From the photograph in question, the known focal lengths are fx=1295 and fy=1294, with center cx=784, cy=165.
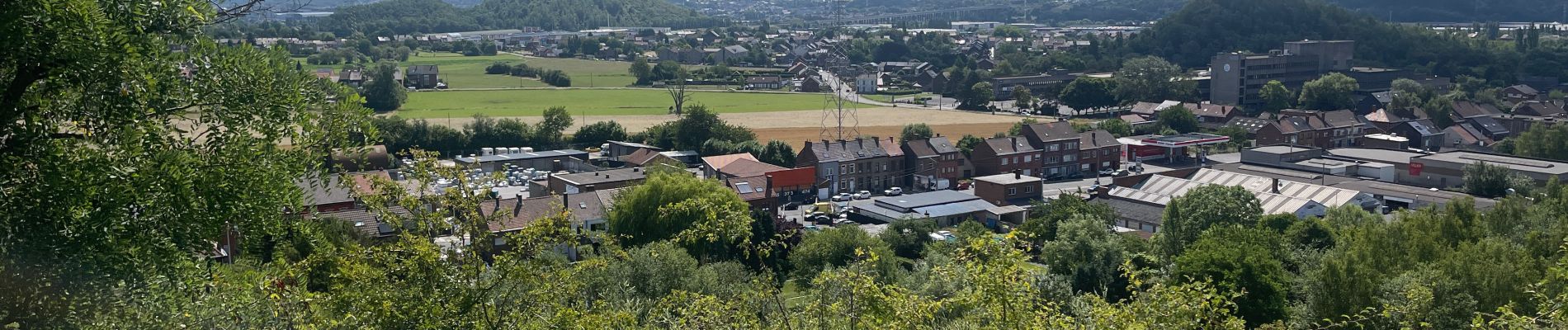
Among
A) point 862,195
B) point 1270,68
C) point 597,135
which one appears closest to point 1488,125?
point 1270,68

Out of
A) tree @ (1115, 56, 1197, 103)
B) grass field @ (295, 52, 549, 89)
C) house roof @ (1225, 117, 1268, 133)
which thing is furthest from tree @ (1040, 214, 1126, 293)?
grass field @ (295, 52, 549, 89)

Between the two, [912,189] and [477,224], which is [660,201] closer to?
[912,189]

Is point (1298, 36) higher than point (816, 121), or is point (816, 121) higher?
point (1298, 36)

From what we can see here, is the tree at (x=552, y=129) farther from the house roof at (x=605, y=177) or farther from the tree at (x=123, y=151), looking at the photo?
the tree at (x=123, y=151)

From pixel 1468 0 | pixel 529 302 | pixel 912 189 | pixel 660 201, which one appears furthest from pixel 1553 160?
pixel 1468 0

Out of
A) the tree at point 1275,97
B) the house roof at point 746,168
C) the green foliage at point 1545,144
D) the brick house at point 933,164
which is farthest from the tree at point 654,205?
the tree at point 1275,97

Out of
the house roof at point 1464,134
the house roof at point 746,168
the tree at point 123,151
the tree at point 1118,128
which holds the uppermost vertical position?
the tree at point 123,151

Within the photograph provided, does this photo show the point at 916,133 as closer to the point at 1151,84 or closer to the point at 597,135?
the point at 597,135
